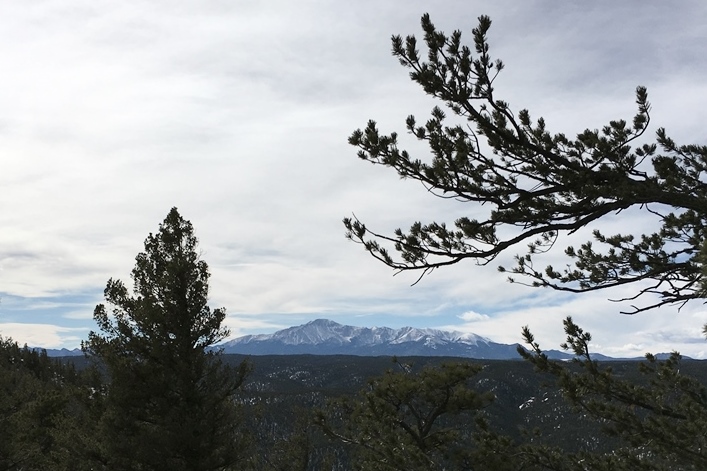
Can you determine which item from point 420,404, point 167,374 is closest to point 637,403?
point 420,404

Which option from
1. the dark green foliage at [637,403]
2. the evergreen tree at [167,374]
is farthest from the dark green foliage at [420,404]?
the dark green foliage at [637,403]

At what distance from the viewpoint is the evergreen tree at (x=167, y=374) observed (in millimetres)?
15492

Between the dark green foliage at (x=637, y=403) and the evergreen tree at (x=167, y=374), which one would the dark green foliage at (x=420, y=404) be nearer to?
the evergreen tree at (x=167, y=374)

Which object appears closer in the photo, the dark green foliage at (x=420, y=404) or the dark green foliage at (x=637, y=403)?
the dark green foliage at (x=637, y=403)

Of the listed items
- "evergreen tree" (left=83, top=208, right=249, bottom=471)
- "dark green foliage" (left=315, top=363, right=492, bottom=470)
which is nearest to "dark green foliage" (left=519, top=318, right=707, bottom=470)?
"dark green foliage" (left=315, top=363, right=492, bottom=470)

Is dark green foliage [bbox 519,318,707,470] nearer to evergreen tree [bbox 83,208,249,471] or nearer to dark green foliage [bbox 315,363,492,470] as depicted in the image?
dark green foliage [bbox 315,363,492,470]

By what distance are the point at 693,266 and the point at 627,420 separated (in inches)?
144

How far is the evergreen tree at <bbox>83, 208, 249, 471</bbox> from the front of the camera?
15492mm

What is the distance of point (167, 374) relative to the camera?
16156mm

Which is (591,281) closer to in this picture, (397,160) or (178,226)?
(397,160)

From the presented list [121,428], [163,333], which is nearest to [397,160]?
[163,333]

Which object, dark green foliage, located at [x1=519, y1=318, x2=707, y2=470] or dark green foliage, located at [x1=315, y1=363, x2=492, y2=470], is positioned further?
dark green foliage, located at [x1=315, y1=363, x2=492, y2=470]

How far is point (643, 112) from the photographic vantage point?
277 inches

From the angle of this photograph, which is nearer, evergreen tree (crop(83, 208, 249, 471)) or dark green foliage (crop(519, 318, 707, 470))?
dark green foliage (crop(519, 318, 707, 470))
